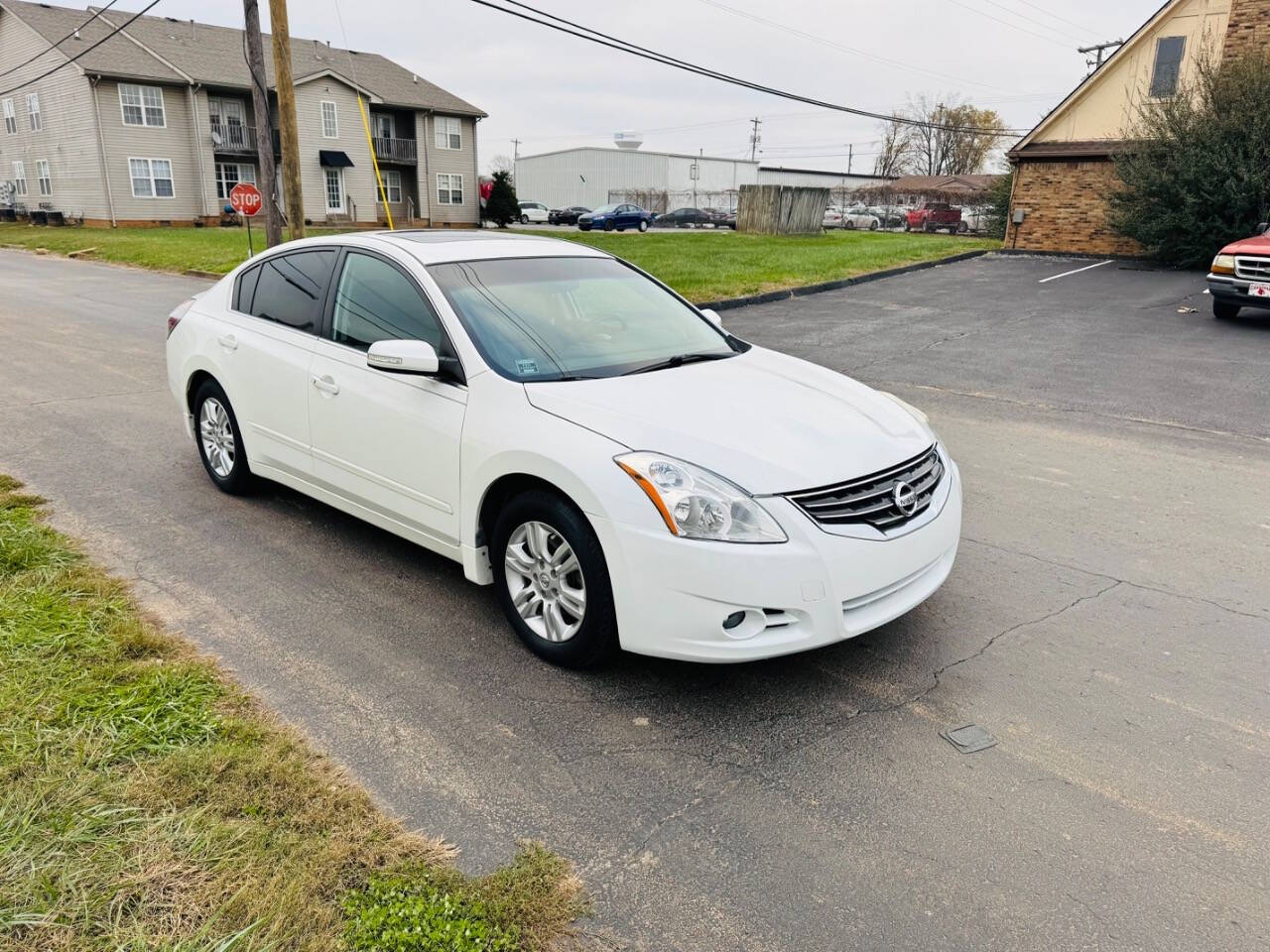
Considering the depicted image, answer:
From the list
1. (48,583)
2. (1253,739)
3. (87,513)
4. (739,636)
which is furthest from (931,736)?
(87,513)

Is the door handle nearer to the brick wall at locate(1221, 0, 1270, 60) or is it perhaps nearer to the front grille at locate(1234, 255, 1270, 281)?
the front grille at locate(1234, 255, 1270, 281)

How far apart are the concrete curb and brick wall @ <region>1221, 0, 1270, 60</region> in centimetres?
726

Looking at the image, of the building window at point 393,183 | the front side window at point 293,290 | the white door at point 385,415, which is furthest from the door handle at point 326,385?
the building window at point 393,183

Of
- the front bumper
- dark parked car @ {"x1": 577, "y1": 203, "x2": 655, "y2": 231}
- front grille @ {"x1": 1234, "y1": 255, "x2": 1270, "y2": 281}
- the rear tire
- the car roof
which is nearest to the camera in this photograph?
the front bumper

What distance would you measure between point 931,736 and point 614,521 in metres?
1.39

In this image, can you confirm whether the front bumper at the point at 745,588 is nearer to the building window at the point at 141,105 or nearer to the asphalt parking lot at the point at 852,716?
the asphalt parking lot at the point at 852,716

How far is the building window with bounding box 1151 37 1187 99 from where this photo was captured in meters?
22.8

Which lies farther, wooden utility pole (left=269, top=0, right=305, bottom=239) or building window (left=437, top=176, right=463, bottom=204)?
building window (left=437, top=176, right=463, bottom=204)

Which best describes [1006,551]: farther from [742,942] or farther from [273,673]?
[273,673]

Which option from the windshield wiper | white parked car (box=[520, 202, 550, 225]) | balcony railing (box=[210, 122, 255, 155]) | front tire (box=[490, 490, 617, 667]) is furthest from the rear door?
white parked car (box=[520, 202, 550, 225])

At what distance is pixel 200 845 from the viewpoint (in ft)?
8.61

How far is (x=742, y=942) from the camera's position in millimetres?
2430

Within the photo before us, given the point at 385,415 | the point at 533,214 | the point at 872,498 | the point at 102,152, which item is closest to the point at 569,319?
the point at 385,415

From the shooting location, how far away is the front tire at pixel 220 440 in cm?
562
